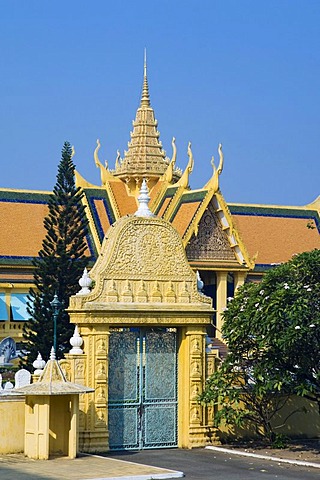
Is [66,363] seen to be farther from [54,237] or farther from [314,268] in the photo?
[54,237]

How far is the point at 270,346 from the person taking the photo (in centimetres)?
1984

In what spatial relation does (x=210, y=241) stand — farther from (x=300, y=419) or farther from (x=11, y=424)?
(x=11, y=424)

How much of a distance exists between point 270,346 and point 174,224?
22956mm

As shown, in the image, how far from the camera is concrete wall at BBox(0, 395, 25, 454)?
1875 cm

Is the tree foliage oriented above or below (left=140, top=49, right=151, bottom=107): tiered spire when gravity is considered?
below

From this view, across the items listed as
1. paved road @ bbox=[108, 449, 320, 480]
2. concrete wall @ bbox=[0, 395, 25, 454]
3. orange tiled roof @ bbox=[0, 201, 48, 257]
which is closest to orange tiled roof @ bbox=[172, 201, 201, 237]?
orange tiled roof @ bbox=[0, 201, 48, 257]

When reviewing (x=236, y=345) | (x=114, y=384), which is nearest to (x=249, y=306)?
(x=236, y=345)

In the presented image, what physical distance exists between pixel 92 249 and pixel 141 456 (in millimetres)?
23112

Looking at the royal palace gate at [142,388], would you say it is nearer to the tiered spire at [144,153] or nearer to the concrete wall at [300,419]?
the concrete wall at [300,419]

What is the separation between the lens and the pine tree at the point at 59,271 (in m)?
30.8

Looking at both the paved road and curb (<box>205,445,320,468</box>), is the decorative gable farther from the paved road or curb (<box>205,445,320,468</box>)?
the paved road

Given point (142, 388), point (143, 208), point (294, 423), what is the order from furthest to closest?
point (294, 423) → point (143, 208) → point (142, 388)

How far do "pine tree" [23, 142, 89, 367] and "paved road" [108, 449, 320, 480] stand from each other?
10459mm

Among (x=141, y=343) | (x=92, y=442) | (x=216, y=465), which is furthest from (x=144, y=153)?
(x=216, y=465)
